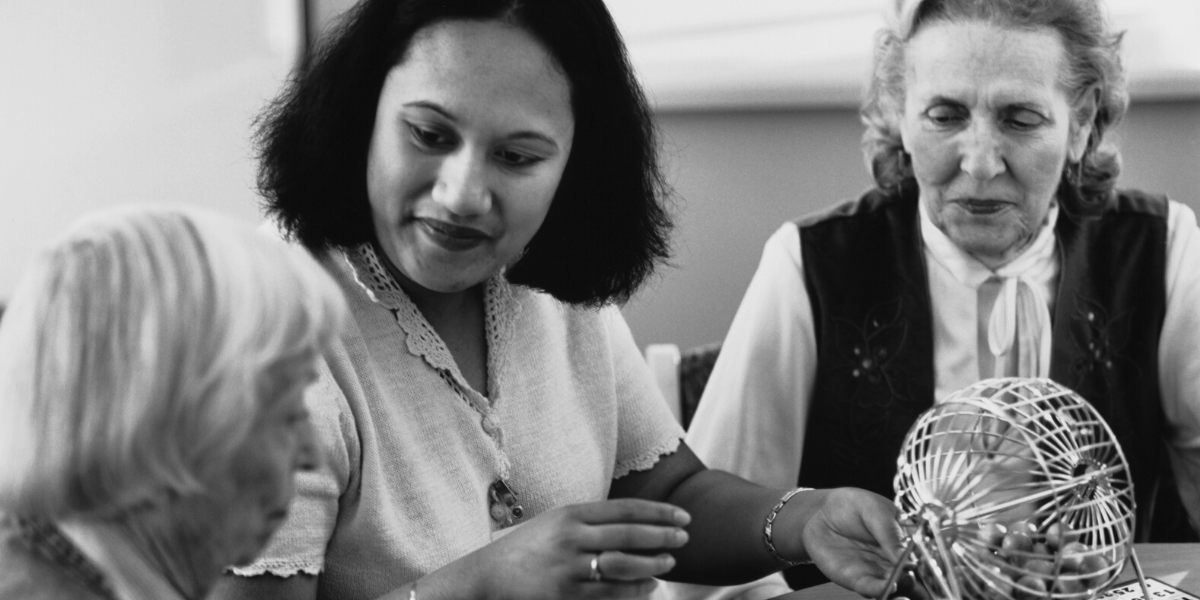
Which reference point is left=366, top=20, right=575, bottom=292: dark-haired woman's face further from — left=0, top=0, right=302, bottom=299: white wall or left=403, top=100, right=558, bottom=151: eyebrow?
left=0, top=0, right=302, bottom=299: white wall

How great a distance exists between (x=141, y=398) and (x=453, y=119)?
60 cm

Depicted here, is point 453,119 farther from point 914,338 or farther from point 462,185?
point 914,338

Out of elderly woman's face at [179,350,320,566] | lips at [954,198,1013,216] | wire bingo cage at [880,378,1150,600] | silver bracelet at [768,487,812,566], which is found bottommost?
silver bracelet at [768,487,812,566]

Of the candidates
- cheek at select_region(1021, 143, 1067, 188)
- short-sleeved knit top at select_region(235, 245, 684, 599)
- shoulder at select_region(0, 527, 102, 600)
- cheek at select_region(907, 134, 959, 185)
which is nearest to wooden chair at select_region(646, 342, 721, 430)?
short-sleeved knit top at select_region(235, 245, 684, 599)

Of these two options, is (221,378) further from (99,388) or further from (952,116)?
(952,116)

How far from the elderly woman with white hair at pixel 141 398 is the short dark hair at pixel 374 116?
1.84 feet

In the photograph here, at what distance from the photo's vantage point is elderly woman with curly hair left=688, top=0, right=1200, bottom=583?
1.81 metres

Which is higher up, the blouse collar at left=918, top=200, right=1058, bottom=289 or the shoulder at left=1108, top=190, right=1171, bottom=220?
the shoulder at left=1108, top=190, right=1171, bottom=220

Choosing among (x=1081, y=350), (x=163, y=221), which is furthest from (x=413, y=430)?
(x=1081, y=350)

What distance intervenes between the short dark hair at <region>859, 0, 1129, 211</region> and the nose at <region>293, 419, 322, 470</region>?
4.38 ft

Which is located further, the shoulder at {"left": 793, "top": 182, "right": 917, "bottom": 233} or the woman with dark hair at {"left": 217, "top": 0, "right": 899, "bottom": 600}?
the shoulder at {"left": 793, "top": 182, "right": 917, "bottom": 233}

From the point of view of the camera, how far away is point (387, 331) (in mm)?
1308

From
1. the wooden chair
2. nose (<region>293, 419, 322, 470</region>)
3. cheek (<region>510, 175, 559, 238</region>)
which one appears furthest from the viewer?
the wooden chair

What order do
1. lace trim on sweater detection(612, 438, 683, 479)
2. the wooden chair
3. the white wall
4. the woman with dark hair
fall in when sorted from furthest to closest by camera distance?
the white wall → the wooden chair → lace trim on sweater detection(612, 438, 683, 479) → the woman with dark hair
